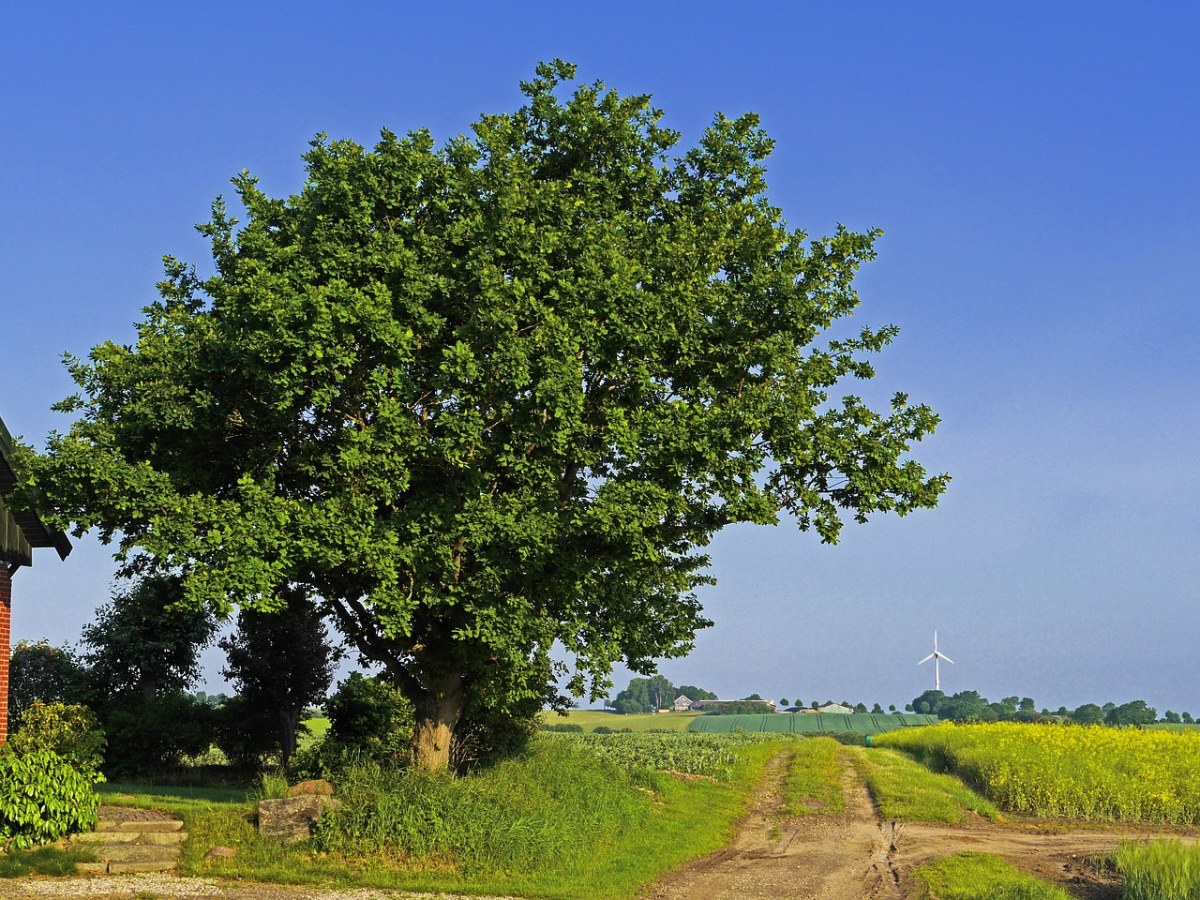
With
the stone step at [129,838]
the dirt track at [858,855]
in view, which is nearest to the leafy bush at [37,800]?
the stone step at [129,838]

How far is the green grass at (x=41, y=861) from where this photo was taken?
1873cm

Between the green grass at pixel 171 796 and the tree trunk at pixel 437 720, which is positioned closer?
the green grass at pixel 171 796

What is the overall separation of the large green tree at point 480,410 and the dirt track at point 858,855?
4.81 m

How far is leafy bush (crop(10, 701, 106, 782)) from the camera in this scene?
84.1ft

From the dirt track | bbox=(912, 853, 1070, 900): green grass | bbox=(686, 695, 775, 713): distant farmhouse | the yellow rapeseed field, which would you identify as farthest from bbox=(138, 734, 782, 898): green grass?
bbox=(686, 695, 775, 713): distant farmhouse

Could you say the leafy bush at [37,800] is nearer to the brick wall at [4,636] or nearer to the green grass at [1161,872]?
the brick wall at [4,636]

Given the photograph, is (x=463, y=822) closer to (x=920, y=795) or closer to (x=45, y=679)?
(x=920, y=795)

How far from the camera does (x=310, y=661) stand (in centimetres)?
3516

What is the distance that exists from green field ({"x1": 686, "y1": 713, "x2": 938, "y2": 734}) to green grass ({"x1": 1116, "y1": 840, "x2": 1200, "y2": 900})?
72.8 meters

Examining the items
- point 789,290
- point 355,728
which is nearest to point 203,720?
point 355,728

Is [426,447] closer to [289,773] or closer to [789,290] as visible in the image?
[789,290]

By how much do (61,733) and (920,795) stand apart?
2386 centimetres

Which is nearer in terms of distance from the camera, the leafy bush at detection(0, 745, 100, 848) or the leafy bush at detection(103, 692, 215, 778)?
the leafy bush at detection(0, 745, 100, 848)

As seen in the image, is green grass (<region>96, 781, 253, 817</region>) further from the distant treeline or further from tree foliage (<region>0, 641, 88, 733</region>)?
the distant treeline
